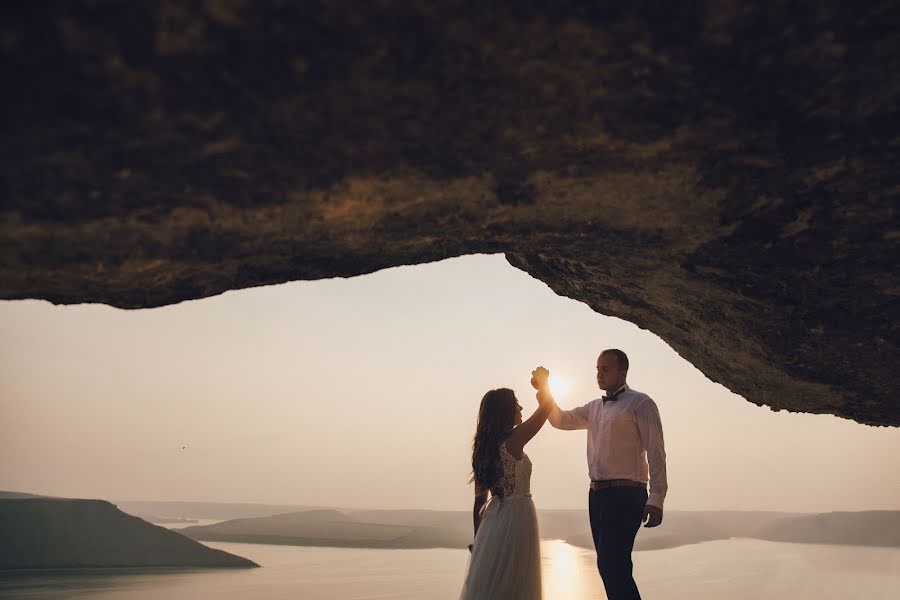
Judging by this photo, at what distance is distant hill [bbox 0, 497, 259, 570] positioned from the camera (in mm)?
20016

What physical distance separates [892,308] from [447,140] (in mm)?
2676

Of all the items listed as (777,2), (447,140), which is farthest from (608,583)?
(777,2)

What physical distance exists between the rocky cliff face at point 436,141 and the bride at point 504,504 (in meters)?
1.87

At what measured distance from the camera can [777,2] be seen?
7.84 feet

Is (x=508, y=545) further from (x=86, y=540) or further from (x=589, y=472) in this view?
(x=86, y=540)

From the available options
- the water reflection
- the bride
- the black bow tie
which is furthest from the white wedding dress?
the water reflection

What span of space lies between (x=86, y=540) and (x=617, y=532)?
21184 mm

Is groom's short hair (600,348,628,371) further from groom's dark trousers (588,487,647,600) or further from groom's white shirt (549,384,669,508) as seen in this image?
groom's dark trousers (588,487,647,600)

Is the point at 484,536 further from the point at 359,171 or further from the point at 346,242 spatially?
the point at 359,171

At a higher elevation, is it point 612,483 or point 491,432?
point 491,432

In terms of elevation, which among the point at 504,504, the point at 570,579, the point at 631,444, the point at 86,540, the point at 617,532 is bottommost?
the point at 570,579

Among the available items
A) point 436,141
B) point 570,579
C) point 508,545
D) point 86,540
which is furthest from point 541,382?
point 86,540

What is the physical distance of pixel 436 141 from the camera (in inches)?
109

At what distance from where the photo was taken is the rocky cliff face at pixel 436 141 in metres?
2.33
